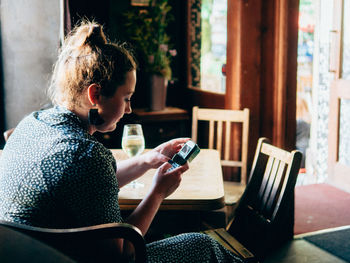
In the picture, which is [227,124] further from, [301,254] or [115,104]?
[115,104]

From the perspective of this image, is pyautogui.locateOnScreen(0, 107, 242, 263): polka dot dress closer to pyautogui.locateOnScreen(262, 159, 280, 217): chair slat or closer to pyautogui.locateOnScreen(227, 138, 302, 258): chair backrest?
pyautogui.locateOnScreen(227, 138, 302, 258): chair backrest

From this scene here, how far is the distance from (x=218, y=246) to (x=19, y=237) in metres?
0.75

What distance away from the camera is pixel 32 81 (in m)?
3.28

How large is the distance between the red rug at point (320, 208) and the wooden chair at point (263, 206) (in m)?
1.09

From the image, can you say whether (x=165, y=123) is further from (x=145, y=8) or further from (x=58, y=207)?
(x=58, y=207)

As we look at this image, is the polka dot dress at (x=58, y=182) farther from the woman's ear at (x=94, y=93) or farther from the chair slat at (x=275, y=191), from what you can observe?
the chair slat at (x=275, y=191)

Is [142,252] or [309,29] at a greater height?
[309,29]

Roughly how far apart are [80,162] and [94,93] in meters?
0.27

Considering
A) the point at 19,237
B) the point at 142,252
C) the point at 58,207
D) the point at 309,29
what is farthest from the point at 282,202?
the point at 309,29

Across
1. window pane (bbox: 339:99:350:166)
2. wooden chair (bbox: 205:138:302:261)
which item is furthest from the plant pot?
wooden chair (bbox: 205:138:302:261)

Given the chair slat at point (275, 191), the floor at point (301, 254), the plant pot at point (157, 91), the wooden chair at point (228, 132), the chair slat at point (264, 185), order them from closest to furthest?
the chair slat at point (275, 191) < the chair slat at point (264, 185) < the floor at point (301, 254) < the wooden chair at point (228, 132) < the plant pot at point (157, 91)

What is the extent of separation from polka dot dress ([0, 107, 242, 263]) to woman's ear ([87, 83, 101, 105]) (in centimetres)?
13

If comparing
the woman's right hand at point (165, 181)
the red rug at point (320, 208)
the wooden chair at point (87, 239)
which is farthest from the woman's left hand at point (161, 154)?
the red rug at point (320, 208)

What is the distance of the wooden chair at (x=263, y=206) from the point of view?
1569 mm
